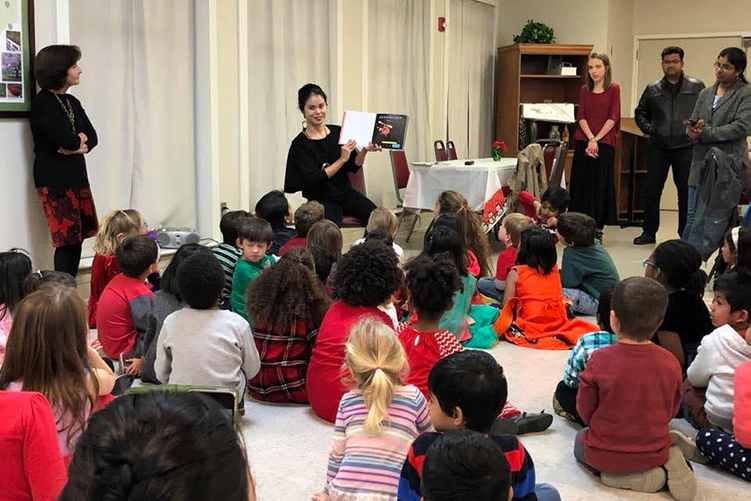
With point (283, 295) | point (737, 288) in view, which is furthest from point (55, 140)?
point (737, 288)

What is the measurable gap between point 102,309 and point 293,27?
12.4 feet

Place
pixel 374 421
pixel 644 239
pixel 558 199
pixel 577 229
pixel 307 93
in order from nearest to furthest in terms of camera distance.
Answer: pixel 374 421
pixel 577 229
pixel 307 93
pixel 558 199
pixel 644 239

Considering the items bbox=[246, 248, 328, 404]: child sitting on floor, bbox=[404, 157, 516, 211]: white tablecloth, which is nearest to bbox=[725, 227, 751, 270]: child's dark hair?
bbox=[246, 248, 328, 404]: child sitting on floor

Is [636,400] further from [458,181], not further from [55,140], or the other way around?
[458,181]

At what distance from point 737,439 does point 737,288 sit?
23.8 inches

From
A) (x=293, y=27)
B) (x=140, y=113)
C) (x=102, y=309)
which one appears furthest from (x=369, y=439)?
(x=293, y=27)

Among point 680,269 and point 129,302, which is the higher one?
point 680,269

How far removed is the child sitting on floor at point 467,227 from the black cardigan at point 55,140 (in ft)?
6.19

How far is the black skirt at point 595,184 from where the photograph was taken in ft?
23.8

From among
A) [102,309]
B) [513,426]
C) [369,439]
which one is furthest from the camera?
[102,309]

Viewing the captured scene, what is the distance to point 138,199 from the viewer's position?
18.0ft

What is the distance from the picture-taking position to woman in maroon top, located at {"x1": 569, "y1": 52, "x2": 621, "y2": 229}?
7121 millimetres

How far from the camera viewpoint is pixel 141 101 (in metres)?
5.44

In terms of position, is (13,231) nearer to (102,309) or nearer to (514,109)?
(102,309)
